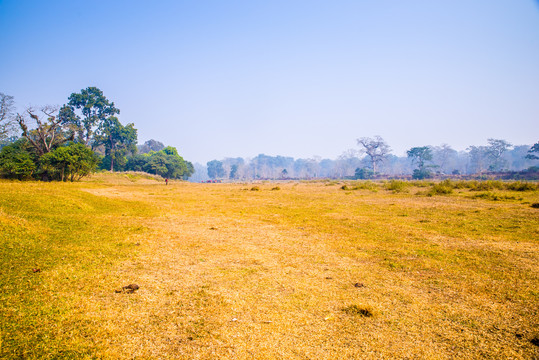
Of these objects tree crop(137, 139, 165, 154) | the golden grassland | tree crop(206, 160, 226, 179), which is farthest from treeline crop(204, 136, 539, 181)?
the golden grassland

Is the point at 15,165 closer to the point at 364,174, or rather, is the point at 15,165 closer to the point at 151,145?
the point at 364,174

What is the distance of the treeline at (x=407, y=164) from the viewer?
9419 cm

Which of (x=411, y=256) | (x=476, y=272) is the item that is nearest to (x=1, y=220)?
(x=411, y=256)

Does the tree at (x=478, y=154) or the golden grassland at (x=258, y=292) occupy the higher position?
the tree at (x=478, y=154)

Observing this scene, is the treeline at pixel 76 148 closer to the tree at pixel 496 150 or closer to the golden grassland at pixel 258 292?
the golden grassland at pixel 258 292

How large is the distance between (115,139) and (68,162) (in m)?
42.0

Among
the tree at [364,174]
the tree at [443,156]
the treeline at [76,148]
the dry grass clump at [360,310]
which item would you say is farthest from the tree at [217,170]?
the dry grass clump at [360,310]

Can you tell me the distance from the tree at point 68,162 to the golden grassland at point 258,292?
23354 millimetres

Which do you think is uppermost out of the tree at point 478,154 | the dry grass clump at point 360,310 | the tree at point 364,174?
the tree at point 478,154

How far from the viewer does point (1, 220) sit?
6.53 meters

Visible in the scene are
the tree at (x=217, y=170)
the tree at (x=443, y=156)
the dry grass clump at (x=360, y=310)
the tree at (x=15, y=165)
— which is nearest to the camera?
the dry grass clump at (x=360, y=310)

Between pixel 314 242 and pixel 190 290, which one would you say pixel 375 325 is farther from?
pixel 314 242

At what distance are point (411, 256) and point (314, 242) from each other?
2.69 metres

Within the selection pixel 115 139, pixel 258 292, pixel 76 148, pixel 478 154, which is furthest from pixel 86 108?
pixel 478 154
